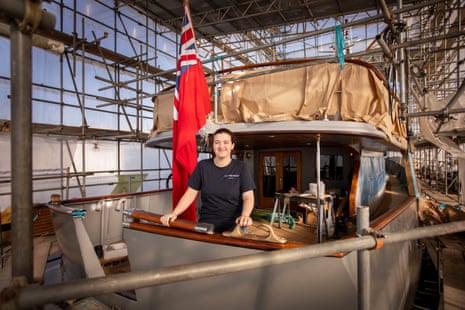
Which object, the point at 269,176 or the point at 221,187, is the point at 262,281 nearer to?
the point at 221,187

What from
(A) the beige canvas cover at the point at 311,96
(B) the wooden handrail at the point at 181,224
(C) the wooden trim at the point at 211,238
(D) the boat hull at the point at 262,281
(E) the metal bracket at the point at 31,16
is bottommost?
(D) the boat hull at the point at 262,281

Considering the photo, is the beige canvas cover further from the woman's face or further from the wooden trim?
the wooden trim

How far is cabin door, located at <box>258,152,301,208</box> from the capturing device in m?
6.49

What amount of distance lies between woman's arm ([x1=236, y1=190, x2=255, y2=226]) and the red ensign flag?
1199 mm

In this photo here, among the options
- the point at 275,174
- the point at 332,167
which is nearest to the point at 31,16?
the point at 275,174

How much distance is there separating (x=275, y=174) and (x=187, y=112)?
4.02 metres

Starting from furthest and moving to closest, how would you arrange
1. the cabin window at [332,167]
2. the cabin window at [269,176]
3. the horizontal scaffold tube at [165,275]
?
1. the cabin window at [269,176]
2. the cabin window at [332,167]
3. the horizontal scaffold tube at [165,275]

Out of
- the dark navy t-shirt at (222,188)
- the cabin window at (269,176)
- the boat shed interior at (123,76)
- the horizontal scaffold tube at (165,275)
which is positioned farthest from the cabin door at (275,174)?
the horizontal scaffold tube at (165,275)

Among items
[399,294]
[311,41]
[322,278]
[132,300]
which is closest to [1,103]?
[132,300]

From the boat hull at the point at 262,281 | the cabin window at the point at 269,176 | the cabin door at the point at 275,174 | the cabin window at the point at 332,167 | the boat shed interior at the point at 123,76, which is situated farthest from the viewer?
the cabin window at the point at 269,176

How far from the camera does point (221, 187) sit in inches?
88.4

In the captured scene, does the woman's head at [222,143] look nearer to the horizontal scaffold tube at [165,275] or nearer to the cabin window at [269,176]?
the horizontal scaffold tube at [165,275]

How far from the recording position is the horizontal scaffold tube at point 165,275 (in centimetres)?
77

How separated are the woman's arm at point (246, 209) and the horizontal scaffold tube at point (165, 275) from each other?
866mm
